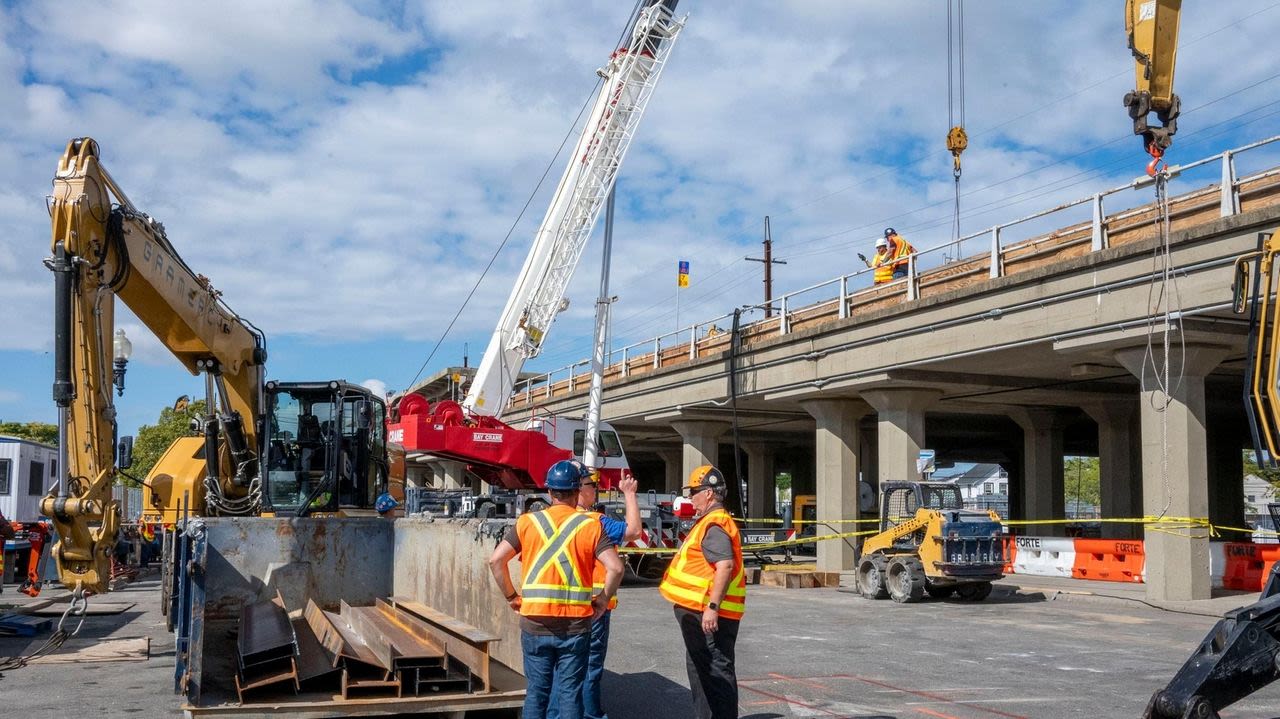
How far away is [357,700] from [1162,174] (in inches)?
529

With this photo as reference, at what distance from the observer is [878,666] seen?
11.8 m

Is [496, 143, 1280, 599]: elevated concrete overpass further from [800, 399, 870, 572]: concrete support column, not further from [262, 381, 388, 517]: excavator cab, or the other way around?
[262, 381, 388, 517]: excavator cab

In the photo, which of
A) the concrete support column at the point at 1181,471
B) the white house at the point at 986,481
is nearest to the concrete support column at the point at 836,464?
the concrete support column at the point at 1181,471

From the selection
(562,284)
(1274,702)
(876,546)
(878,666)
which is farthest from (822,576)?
(1274,702)

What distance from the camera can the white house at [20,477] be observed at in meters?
25.8

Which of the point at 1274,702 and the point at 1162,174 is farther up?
the point at 1162,174

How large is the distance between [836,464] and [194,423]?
1608 cm

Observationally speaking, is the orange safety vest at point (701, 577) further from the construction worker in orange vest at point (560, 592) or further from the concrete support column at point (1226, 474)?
the concrete support column at point (1226, 474)

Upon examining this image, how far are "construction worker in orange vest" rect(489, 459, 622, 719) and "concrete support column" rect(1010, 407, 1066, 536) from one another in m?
26.8

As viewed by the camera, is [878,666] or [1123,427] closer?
[878,666]

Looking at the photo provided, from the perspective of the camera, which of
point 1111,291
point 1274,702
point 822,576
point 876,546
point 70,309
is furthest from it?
point 822,576

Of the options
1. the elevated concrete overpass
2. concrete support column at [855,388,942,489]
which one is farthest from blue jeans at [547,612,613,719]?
concrete support column at [855,388,942,489]

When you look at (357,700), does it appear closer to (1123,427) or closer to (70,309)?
(70,309)

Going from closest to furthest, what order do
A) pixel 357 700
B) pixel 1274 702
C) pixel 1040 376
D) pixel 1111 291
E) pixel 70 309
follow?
1. pixel 357 700
2. pixel 1274 702
3. pixel 70 309
4. pixel 1111 291
5. pixel 1040 376
